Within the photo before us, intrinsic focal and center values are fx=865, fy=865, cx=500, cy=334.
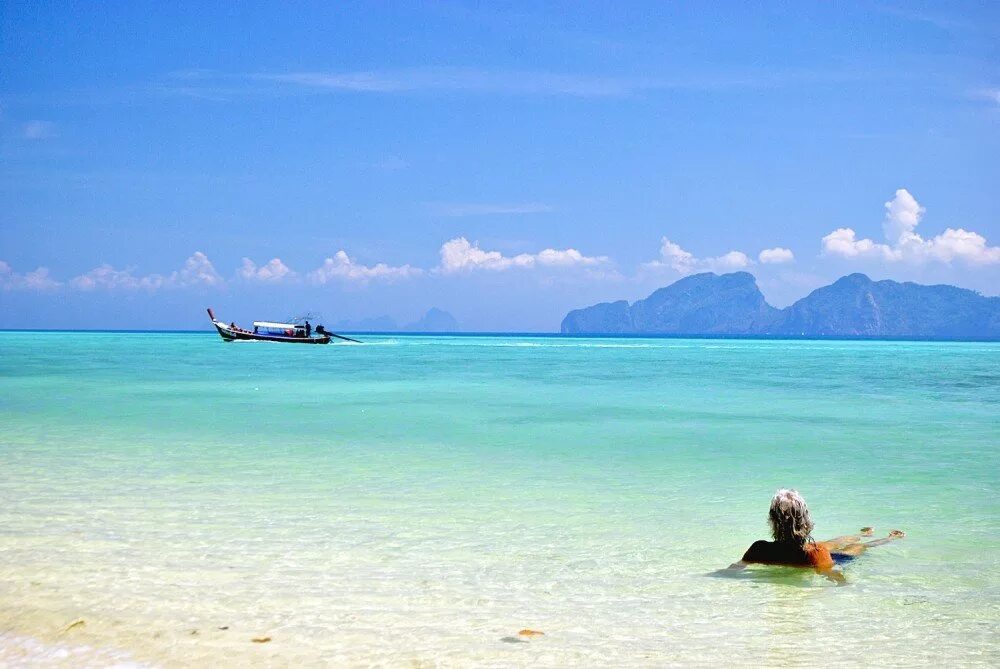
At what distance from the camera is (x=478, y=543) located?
27.4 ft

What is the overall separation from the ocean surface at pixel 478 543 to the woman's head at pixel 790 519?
296mm

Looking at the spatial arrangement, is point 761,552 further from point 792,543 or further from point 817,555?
point 817,555

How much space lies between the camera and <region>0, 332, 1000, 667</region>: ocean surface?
5613 millimetres

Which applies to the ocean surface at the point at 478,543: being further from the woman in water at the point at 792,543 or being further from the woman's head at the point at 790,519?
the woman's head at the point at 790,519

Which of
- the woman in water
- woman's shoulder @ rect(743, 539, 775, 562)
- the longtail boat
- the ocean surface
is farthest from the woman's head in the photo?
the longtail boat

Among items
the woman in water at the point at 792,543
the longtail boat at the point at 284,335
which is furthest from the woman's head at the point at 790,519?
the longtail boat at the point at 284,335

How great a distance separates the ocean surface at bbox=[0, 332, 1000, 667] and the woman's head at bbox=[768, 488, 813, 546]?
0.30 metres

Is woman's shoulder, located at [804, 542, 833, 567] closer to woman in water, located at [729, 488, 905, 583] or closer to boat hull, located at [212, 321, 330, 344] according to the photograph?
woman in water, located at [729, 488, 905, 583]

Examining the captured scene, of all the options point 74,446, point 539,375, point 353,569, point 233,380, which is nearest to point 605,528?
point 353,569

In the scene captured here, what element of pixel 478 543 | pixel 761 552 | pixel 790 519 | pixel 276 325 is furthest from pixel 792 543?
pixel 276 325

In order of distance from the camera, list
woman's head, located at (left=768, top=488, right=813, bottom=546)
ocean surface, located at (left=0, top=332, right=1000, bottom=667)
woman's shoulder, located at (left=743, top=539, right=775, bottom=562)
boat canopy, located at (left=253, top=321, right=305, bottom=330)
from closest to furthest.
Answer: ocean surface, located at (left=0, top=332, right=1000, bottom=667), woman's head, located at (left=768, top=488, right=813, bottom=546), woman's shoulder, located at (left=743, top=539, right=775, bottom=562), boat canopy, located at (left=253, top=321, right=305, bottom=330)

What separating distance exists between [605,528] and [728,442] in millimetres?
8818

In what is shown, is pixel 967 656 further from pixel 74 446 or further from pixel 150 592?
pixel 74 446

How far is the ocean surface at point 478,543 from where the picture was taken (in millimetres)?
5613
